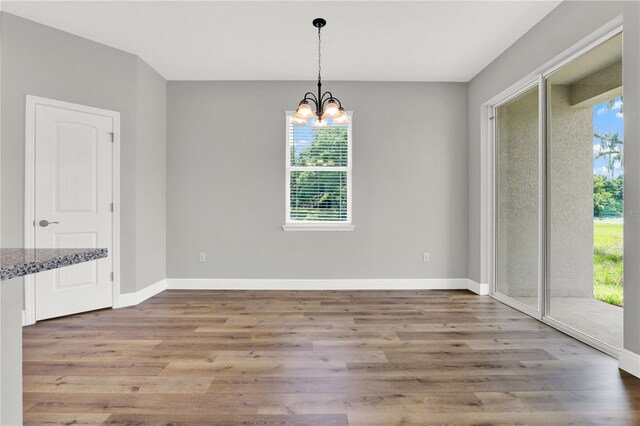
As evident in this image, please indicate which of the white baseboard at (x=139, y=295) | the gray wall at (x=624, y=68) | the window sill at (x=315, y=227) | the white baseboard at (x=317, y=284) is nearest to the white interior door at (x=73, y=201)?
the white baseboard at (x=139, y=295)

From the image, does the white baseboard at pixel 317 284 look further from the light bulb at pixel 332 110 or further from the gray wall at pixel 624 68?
the light bulb at pixel 332 110

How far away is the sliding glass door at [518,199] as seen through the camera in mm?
3537

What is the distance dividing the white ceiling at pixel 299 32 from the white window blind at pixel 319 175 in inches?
32.2

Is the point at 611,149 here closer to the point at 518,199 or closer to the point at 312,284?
the point at 518,199

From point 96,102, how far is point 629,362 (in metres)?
5.25

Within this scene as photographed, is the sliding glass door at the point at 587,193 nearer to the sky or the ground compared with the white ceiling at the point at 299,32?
nearer to the ground

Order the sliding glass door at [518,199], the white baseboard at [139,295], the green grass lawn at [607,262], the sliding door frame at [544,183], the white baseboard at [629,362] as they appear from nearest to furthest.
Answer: the white baseboard at [629,362] < the green grass lawn at [607,262] < the sliding door frame at [544,183] < the sliding glass door at [518,199] < the white baseboard at [139,295]

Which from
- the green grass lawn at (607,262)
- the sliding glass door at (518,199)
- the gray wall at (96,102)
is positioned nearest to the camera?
the green grass lawn at (607,262)

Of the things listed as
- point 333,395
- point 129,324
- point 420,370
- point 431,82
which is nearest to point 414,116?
point 431,82

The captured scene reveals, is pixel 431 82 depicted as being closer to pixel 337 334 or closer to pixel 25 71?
pixel 337 334

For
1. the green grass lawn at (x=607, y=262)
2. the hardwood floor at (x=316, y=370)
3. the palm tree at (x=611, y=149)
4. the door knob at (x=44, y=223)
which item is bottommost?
the hardwood floor at (x=316, y=370)

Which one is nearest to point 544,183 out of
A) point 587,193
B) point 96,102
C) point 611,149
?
point 587,193

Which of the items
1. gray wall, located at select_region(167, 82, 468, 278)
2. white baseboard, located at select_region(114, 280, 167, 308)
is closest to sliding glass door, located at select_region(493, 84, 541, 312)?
gray wall, located at select_region(167, 82, 468, 278)

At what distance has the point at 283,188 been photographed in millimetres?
4793
